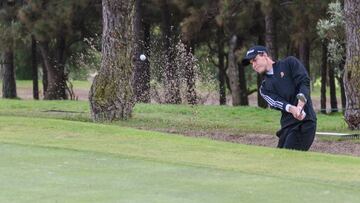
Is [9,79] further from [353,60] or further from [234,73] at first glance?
[353,60]

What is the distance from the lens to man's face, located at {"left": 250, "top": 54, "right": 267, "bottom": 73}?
27.6 feet

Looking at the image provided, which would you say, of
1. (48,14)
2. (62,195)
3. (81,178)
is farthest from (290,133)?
(48,14)

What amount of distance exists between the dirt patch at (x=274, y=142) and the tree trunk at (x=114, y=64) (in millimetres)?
1451

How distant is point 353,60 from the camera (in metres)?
14.2

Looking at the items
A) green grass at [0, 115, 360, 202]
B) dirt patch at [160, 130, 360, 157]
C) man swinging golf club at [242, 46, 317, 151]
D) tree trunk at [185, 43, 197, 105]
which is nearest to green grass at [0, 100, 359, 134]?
tree trunk at [185, 43, 197, 105]

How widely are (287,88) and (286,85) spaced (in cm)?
4

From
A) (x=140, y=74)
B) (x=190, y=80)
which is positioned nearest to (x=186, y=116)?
(x=190, y=80)

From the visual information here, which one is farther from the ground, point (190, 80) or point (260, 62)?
point (260, 62)

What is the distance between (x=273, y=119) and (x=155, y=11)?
42.1ft

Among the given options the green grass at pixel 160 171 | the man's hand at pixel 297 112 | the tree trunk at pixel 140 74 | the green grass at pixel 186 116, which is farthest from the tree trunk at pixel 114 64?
the tree trunk at pixel 140 74

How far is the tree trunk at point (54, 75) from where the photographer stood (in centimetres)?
3139

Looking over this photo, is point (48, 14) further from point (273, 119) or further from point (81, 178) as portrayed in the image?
point (81, 178)

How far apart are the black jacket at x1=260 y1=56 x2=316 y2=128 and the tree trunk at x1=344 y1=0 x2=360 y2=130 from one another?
19.3ft

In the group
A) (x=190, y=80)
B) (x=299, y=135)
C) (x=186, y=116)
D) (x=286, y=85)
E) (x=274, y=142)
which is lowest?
(x=274, y=142)
